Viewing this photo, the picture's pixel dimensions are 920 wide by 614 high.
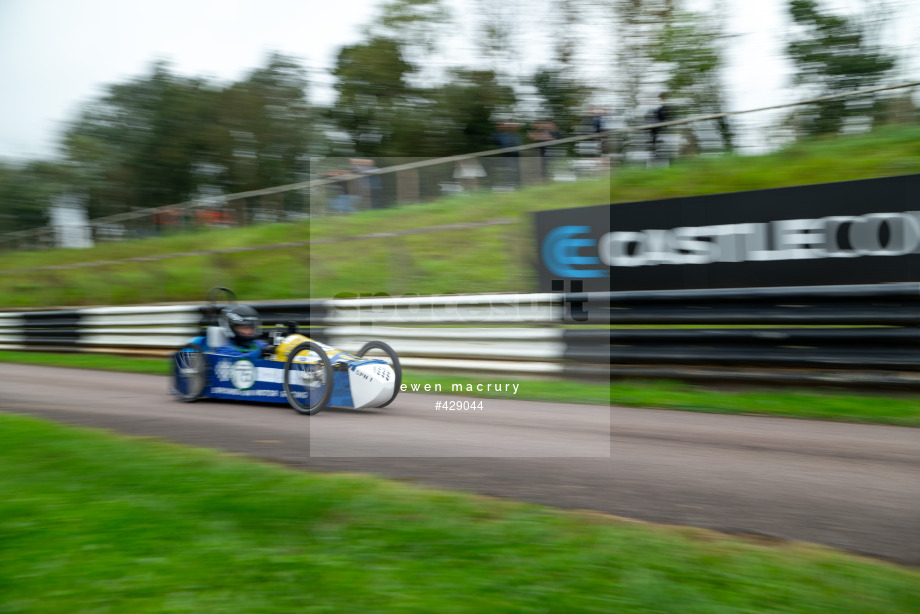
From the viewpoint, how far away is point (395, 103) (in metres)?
26.3

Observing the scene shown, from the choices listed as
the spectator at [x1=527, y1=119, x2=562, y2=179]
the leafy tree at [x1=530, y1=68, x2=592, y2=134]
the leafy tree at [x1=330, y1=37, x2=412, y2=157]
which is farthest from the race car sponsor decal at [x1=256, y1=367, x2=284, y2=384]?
the leafy tree at [x1=330, y1=37, x2=412, y2=157]

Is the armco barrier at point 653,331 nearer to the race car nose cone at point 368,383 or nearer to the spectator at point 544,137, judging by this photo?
the spectator at point 544,137

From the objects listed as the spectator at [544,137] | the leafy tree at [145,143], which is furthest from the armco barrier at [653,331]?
the leafy tree at [145,143]

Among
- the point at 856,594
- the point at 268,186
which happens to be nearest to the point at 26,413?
the point at 856,594

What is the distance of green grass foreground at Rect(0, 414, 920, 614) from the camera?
8.00 feet

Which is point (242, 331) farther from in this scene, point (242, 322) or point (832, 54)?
point (832, 54)

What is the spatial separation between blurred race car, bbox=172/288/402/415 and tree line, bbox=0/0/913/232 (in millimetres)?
5214

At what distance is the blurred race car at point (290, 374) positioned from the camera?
6441 millimetres

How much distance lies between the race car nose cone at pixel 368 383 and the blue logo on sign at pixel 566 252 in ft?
11.0

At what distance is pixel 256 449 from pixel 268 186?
90.0 feet

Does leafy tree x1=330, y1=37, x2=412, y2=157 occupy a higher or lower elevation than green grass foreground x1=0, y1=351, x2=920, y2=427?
higher

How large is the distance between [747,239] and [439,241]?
4.39 meters

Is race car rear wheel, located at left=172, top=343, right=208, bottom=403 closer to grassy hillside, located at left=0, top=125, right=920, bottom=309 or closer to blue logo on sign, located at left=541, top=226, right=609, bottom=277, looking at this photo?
grassy hillside, located at left=0, top=125, right=920, bottom=309

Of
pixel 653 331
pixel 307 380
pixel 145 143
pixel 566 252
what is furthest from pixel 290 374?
pixel 145 143
